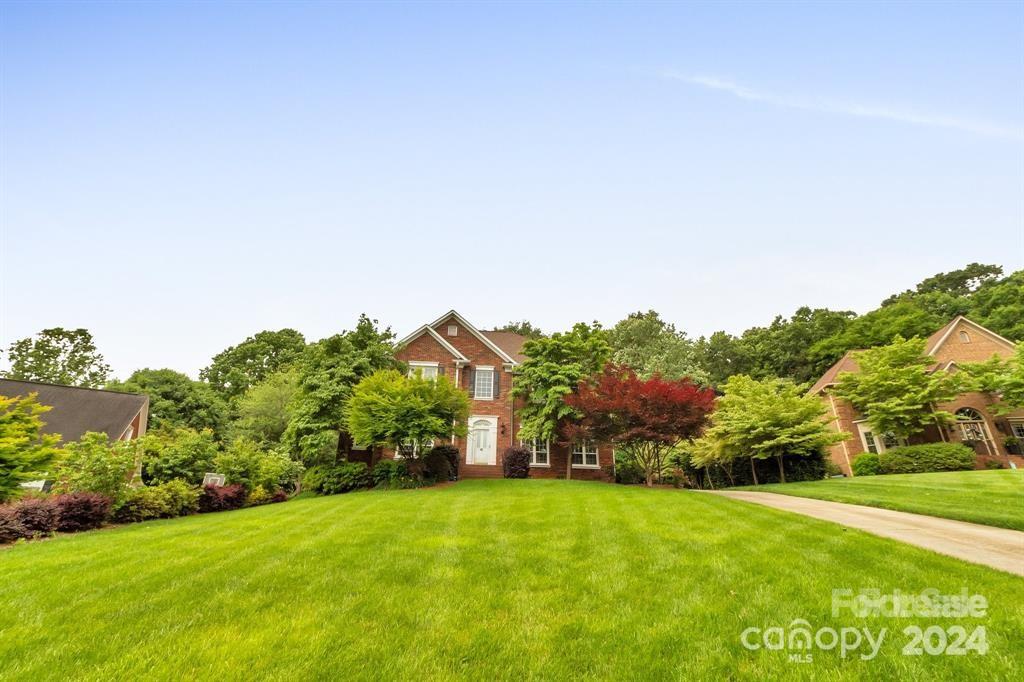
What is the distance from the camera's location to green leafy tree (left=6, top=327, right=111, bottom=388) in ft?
127

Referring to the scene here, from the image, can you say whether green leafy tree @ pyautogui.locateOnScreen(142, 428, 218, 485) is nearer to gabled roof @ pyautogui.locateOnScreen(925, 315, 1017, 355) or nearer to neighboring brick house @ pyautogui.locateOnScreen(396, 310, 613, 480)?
neighboring brick house @ pyautogui.locateOnScreen(396, 310, 613, 480)

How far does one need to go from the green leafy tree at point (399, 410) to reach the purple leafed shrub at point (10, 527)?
8920mm

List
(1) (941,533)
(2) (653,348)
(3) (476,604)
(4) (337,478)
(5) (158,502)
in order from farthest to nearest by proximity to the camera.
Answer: (2) (653,348), (4) (337,478), (5) (158,502), (1) (941,533), (3) (476,604)

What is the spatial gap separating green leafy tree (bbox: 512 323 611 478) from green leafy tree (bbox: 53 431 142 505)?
585 inches

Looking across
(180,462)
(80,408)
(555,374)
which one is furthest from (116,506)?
(555,374)

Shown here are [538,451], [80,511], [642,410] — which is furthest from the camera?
[538,451]

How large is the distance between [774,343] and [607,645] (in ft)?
164

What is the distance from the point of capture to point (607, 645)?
333 centimetres

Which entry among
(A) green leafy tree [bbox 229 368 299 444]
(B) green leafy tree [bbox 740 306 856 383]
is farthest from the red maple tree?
(B) green leafy tree [bbox 740 306 856 383]

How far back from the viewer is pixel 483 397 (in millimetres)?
24422

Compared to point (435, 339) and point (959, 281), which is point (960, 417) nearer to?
point (435, 339)

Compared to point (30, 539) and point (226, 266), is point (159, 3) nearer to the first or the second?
point (226, 266)

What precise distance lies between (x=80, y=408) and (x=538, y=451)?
80.9 ft

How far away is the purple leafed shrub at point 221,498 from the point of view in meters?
14.5
